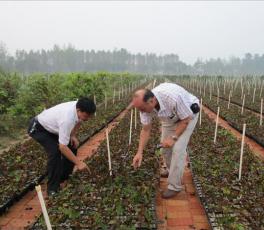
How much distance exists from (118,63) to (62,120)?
374 ft

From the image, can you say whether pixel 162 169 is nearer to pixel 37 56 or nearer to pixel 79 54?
pixel 37 56

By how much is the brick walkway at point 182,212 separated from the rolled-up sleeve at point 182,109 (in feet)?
4.05

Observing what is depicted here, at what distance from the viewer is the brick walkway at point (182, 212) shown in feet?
14.2

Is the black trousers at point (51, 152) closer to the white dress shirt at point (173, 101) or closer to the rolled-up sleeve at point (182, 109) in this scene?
the white dress shirt at point (173, 101)

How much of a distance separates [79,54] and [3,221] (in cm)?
11081

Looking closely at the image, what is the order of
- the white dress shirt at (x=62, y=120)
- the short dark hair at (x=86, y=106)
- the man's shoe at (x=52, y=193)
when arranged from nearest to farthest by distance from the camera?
the short dark hair at (x=86, y=106) < the white dress shirt at (x=62, y=120) < the man's shoe at (x=52, y=193)

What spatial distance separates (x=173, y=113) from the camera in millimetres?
4754

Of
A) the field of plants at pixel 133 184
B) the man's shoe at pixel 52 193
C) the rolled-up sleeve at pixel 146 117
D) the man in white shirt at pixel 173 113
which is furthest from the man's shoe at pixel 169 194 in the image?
the man's shoe at pixel 52 193

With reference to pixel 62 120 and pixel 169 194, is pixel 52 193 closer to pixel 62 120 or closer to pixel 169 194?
pixel 62 120

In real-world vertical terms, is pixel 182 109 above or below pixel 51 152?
above

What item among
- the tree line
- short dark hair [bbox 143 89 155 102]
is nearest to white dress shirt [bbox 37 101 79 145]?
short dark hair [bbox 143 89 155 102]

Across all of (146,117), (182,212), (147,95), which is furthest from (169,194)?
(147,95)

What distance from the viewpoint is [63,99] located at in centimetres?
1458

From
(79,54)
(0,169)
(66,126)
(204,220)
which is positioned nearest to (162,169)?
(204,220)
